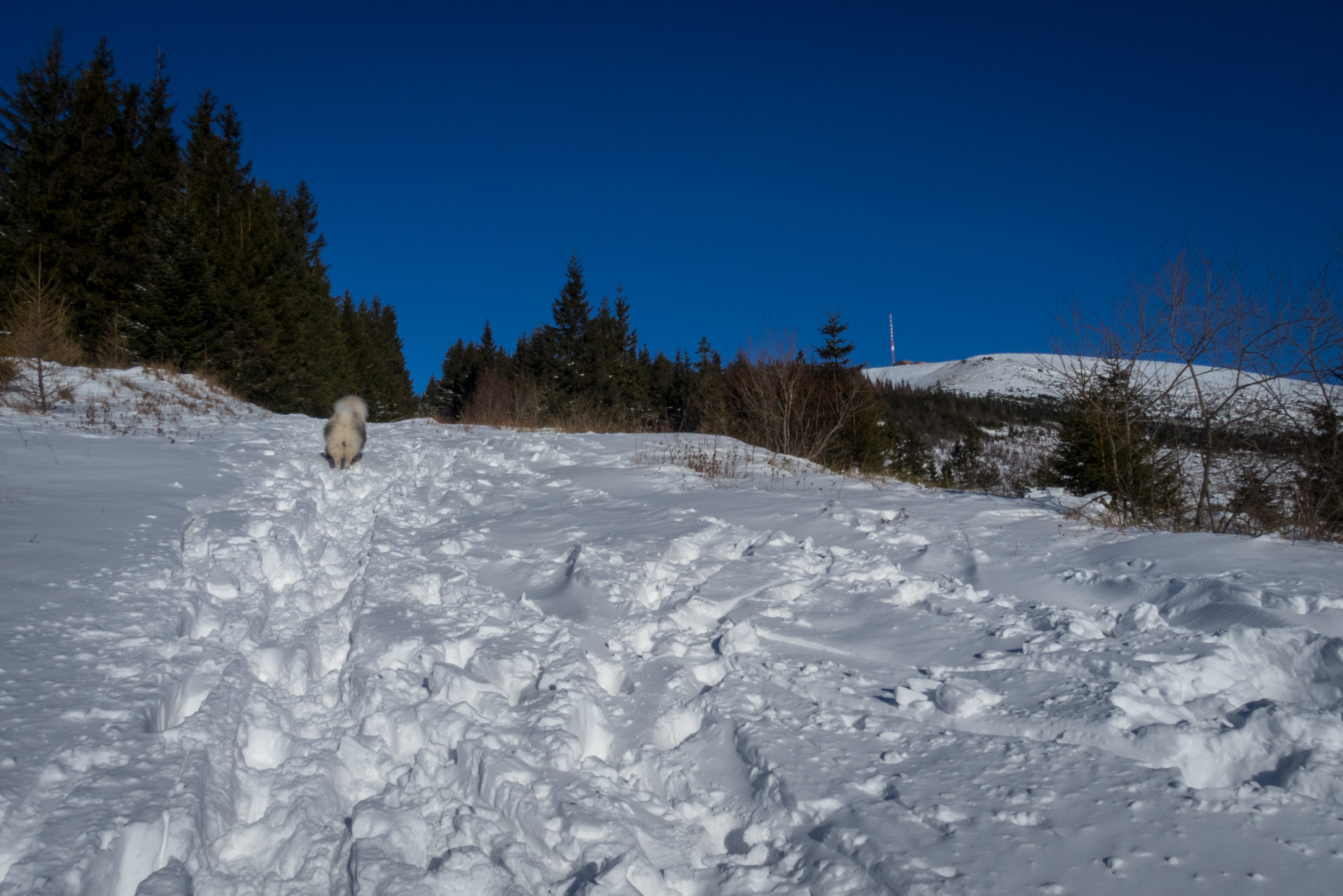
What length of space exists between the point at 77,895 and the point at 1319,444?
26.2ft

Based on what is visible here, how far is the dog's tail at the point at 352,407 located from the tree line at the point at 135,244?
29.5ft

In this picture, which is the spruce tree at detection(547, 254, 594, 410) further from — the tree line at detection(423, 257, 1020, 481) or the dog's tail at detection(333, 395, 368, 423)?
the dog's tail at detection(333, 395, 368, 423)

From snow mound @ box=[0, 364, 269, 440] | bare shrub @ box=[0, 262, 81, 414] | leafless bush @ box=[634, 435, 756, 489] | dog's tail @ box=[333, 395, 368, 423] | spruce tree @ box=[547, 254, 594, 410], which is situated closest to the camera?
leafless bush @ box=[634, 435, 756, 489]

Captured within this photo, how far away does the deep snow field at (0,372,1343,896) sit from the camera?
5.76 ft

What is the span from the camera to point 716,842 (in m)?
2.02

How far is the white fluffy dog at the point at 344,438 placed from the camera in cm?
808

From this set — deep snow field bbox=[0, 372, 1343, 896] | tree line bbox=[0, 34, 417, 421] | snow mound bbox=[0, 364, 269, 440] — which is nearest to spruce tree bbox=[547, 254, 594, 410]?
tree line bbox=[0, 34, 417, 421]

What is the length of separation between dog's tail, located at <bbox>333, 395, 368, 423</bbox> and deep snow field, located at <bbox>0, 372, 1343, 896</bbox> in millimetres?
3398

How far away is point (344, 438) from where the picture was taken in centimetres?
809

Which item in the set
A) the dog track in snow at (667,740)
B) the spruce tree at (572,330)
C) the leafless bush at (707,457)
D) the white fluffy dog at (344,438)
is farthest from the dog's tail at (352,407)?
the spruce tree at (572,330)

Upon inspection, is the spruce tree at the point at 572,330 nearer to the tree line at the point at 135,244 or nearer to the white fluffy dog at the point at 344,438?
the tree line at the point at 135,244

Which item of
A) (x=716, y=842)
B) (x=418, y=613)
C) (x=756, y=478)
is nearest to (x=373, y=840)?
(x=716, y=842)

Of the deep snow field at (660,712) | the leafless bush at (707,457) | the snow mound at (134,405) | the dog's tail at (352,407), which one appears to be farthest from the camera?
the snow mound at (134,405)

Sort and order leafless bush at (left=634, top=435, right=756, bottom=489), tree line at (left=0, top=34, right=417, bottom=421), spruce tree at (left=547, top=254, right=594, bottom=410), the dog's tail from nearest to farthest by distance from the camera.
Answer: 1. leafless bush at (left=634, top=435, right=756, bottom=489)
2. the dog's tail
3. tree line at (left=0, top=34, right=417, bottom=421)
4. spruce tree at (left=547, top=254, right=594, bottom=410)
